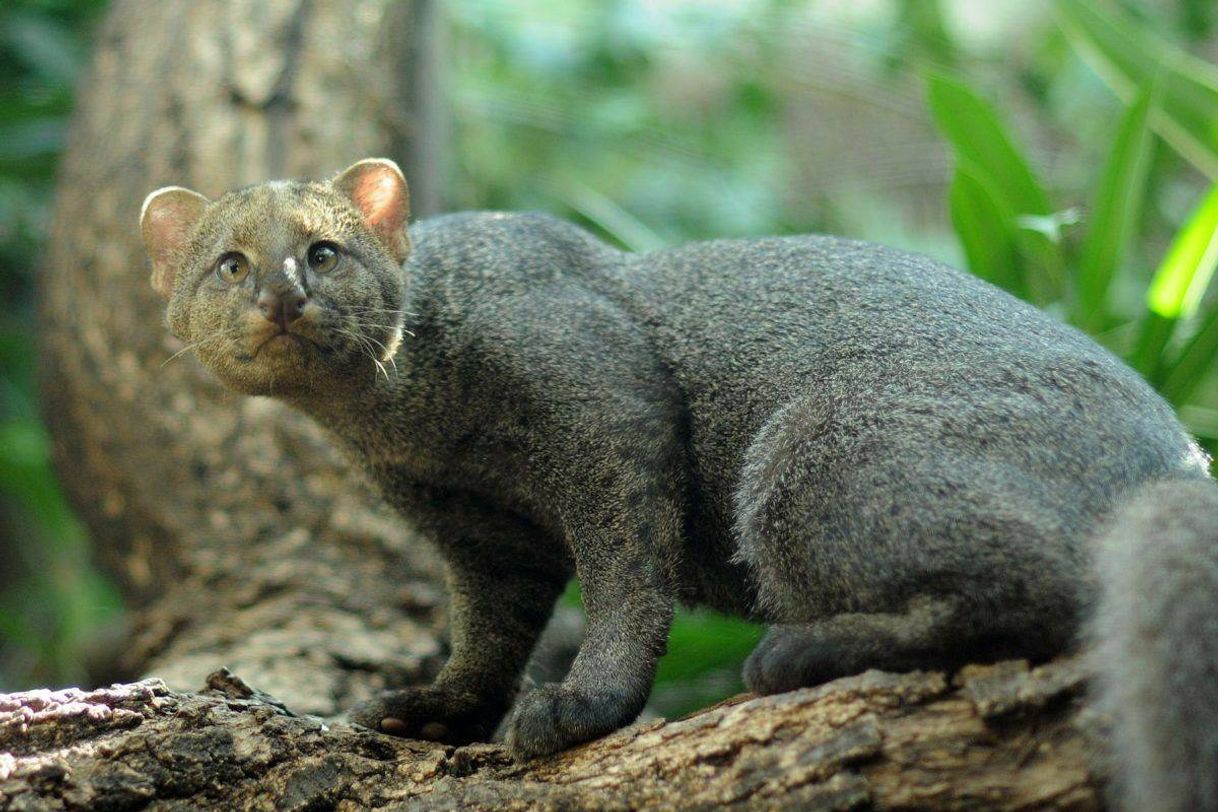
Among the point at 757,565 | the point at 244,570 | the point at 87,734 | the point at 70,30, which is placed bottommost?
the point at 244,570

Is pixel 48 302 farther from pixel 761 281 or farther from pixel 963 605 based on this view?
pixel 963 605

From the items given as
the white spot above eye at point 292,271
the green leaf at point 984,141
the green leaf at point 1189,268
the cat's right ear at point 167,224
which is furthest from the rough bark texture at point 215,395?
the green leaf at point 1189,268

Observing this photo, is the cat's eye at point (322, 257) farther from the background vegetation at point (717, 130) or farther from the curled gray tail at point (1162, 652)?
the curled gray tail at point (1162, 652)

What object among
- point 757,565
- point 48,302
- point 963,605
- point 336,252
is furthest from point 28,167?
point 963,605

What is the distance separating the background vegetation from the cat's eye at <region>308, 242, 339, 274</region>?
237cm

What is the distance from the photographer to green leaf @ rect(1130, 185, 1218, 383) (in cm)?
529

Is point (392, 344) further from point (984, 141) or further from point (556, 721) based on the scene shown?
point (984, 141)

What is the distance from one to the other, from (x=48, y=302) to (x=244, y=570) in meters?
2.07

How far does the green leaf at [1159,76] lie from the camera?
6039mm

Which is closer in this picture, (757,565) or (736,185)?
(757,565)

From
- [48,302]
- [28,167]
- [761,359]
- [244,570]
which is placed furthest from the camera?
[28,167]

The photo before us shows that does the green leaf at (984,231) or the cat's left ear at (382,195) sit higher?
the cat's left ear at (382,195)

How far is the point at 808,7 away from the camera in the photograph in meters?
9.64

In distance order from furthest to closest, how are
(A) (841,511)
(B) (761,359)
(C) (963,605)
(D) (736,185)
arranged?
(D) (736,185)
(B) (761,359)
(A) (841,511)
(C) (963,605)
